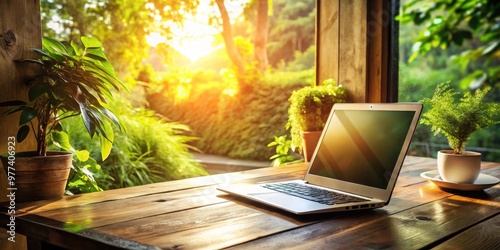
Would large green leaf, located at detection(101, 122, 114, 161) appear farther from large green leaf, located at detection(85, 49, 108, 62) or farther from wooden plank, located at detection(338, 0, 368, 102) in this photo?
wooden plank, located at detection(338, 0, 368, 102)

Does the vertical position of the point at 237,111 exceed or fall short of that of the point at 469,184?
it exceeds it

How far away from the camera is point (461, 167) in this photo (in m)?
1.40

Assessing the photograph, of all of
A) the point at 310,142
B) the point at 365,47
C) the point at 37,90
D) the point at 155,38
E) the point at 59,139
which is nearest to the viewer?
the point at 37,90

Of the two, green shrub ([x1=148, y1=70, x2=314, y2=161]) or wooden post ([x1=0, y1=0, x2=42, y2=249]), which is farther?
green shrub ([x1=148, y1=70, x2=314, y2=161])

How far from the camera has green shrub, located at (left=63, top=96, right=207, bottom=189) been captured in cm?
345

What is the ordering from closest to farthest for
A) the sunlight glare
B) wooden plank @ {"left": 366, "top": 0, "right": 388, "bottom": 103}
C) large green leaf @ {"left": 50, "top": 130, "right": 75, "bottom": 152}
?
large green leaf @ {"left": 50, "top": 130, "right": 75, "bottom": 152} < wooden plank @ {"left": 366, "top": 0, "right": 388, "bottom": 103} < the sunlight glare

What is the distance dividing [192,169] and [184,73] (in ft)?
7.76

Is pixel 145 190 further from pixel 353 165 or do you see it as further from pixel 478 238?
pixel 478 238

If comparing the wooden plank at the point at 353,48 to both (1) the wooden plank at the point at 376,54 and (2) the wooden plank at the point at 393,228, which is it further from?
(2) the wooden plank at the point at 393,228

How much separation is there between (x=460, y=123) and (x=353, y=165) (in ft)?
1.31

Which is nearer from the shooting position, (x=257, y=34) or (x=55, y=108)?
(x=55, y=108)

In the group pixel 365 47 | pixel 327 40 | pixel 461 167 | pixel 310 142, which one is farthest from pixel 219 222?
pixel 327 40

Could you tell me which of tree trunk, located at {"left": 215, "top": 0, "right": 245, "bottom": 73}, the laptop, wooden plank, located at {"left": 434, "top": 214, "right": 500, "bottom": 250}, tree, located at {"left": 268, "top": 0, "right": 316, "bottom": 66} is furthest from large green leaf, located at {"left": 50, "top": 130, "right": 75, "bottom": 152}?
tree, located at {"left": 268, "top": 0, "right": 316, "bottom": 66}

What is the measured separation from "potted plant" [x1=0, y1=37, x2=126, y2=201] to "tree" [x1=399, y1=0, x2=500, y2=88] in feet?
3.18
